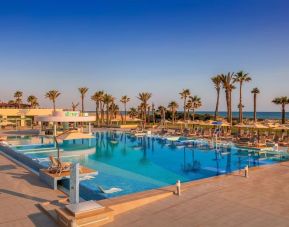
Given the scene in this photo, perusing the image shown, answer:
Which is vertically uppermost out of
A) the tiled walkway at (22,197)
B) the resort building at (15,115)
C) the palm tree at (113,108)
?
the palm tree at (113,108)

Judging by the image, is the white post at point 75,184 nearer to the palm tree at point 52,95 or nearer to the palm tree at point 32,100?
the palm tree at point 52,95

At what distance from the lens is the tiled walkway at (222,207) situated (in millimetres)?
6941

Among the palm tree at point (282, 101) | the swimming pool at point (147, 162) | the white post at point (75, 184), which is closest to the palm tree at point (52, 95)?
the swimming pool at point (147, 162)

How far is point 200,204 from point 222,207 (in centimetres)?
63

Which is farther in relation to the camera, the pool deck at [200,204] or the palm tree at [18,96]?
the palm tree at [18,96]

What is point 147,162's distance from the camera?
17844 millimetres

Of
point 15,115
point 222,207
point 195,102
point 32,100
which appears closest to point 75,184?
point 222,207

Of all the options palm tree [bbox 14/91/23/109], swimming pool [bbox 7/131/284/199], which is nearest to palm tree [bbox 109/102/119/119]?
palm tree [bbox 14/91/23/109]

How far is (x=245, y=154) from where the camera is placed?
19.8 m

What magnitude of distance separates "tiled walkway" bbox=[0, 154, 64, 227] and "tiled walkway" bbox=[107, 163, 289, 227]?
2193mm

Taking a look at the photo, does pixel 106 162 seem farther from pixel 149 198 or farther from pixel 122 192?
pixel 149 198

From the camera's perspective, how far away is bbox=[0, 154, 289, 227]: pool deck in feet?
22.9

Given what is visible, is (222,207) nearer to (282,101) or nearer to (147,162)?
→ (147,162)

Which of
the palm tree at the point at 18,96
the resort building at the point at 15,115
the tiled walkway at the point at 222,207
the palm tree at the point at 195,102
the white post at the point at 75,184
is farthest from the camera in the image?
the palm tree at the point at 18,96
